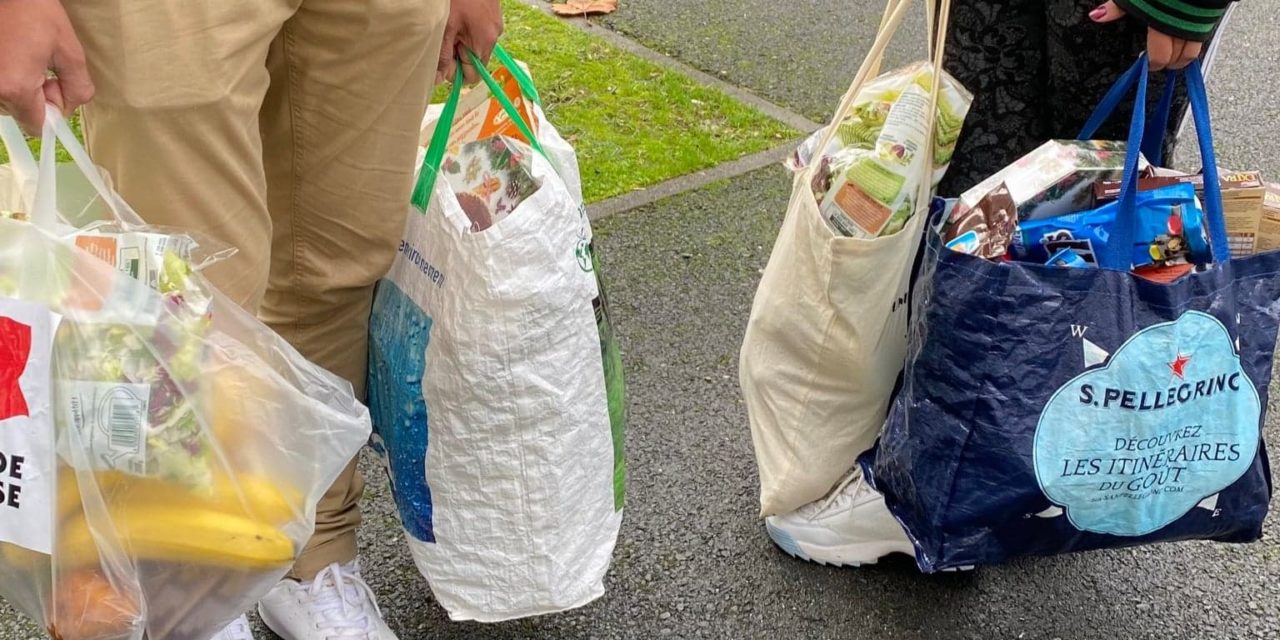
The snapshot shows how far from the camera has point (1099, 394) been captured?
135 cm

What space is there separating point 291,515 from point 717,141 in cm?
224

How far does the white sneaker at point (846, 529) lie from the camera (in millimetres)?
1750

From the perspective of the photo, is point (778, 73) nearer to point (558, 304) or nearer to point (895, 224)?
point (895, 224)

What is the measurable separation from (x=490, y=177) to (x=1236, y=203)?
0.99 meters

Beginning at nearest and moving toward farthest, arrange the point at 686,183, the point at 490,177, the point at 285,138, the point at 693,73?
the point at 285,138, the point at 490,177, the point at 686,183, the point at 693,73

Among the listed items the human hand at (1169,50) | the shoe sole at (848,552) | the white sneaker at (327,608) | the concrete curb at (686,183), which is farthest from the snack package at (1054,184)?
the concrete curb at (686,183)

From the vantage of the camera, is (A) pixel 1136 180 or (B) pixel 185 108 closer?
(B) pixel 185 108

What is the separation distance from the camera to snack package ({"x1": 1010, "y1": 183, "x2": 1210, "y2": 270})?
4.60 ft

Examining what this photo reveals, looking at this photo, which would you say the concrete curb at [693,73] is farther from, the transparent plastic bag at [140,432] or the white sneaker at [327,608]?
the transparent plastic bag at [140,432]

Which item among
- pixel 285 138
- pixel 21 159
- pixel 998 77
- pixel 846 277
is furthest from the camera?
pixel 998 77

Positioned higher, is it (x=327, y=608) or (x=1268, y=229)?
(x=1268, y=229)

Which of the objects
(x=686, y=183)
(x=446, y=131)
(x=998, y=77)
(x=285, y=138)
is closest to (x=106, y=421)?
(x=285, y=138)

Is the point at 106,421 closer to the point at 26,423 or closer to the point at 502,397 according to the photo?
the point at 26,423

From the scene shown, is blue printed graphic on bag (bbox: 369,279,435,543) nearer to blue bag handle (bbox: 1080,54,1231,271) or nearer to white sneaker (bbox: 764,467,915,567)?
white sneaker (bbox: 764,467,915,567)
